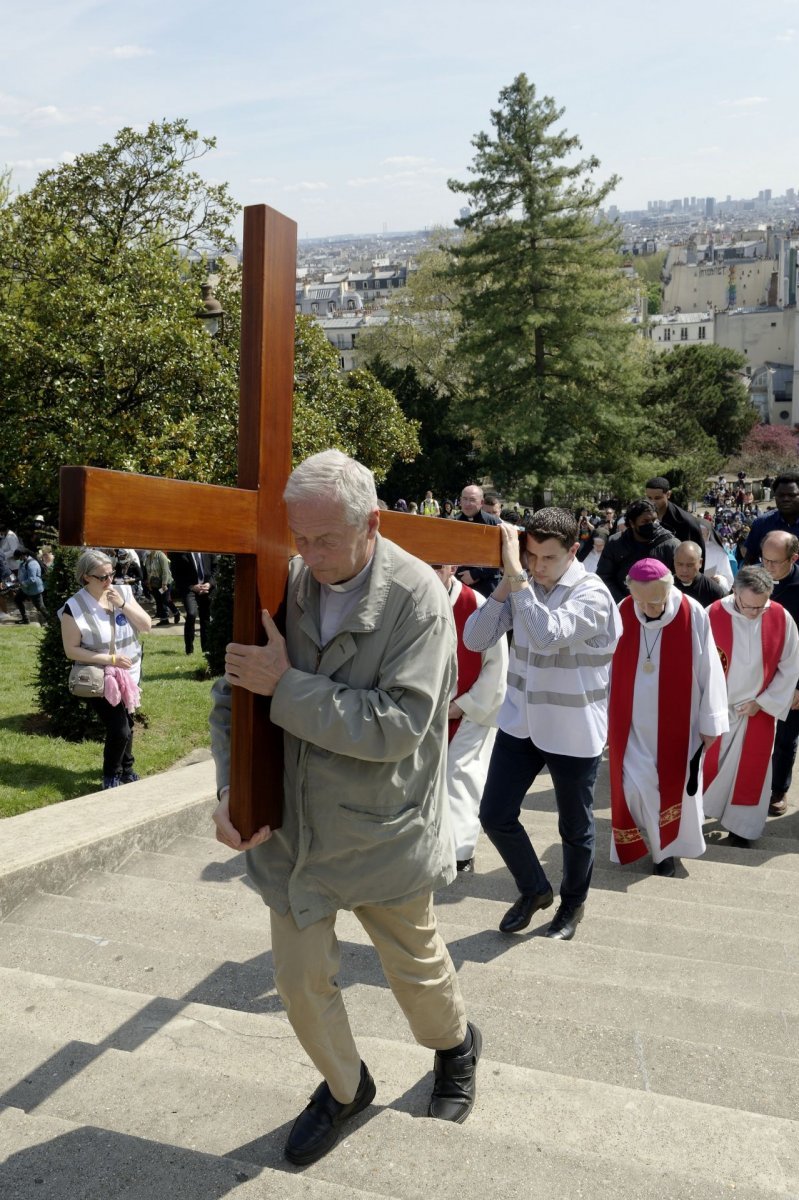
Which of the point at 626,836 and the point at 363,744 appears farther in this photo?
the point at 626,836

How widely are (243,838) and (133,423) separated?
15030mm

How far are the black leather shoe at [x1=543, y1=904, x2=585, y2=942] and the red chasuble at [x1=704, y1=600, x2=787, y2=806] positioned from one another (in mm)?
2301

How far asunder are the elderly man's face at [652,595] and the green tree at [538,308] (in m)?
30.4

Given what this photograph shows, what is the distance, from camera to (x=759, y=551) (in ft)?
26.3

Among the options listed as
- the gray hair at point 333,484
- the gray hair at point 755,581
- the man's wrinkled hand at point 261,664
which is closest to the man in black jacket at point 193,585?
the gray hair at point 755,581

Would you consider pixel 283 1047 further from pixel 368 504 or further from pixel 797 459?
pixel 797 459

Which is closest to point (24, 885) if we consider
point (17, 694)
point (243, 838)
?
point (243, 838)

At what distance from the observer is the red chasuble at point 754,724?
22.0 ft

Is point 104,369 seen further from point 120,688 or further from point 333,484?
point 333,484

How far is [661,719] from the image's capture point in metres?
5.94

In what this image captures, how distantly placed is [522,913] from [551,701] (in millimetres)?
903

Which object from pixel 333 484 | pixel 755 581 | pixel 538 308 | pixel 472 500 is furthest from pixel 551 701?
pixel 538 308

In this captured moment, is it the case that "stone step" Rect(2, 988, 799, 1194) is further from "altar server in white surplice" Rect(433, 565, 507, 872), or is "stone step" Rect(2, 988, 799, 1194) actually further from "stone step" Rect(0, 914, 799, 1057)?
"altar server in white surplice" Rect(433, 565, 507, 872)

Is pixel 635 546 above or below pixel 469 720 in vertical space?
above
